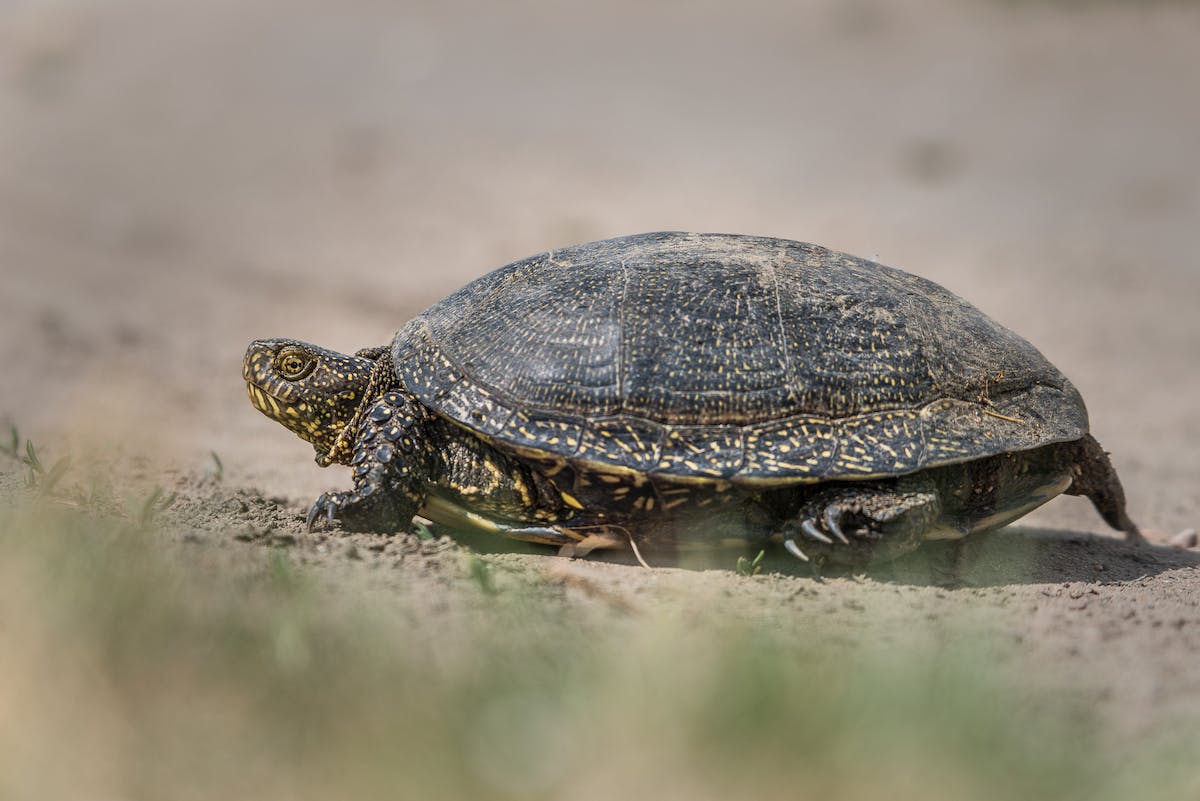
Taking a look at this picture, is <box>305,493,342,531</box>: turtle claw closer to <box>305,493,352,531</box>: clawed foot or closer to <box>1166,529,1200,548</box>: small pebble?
<box>305,493,352,531</box>: clawed foot

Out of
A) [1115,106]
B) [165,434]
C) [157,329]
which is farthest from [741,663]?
[1115,106]

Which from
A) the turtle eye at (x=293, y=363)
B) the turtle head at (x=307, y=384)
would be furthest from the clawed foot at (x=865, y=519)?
the turtle eye at (x=293, y=363)

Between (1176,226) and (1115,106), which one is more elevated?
(1115,106)

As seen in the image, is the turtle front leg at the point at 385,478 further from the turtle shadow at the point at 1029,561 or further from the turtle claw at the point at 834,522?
the turtle shadow at the point at 1029,561

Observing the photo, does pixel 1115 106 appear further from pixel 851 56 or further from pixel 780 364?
pixel 780 364

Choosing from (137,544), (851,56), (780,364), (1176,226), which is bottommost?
(137,544)

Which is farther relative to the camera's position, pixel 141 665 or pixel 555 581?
pixel 555 581

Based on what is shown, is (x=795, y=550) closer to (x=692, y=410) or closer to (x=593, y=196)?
(x=692, y=410)

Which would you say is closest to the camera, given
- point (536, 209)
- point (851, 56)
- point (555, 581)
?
point (555, 581)
